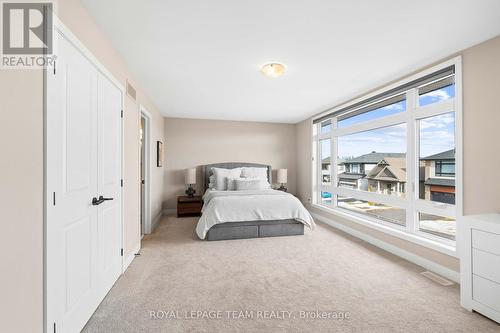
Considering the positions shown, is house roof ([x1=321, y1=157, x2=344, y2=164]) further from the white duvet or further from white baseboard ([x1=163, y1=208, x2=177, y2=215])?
white baseboard ([x1=163, y1=208, x2=177, y2=215])

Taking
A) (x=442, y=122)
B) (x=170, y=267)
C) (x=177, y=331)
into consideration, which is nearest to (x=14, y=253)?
(x=177, y=331)

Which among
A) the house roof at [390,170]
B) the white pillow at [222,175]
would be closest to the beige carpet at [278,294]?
the house roof at [390,170]

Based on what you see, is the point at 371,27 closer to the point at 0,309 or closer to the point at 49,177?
the point at 49,177

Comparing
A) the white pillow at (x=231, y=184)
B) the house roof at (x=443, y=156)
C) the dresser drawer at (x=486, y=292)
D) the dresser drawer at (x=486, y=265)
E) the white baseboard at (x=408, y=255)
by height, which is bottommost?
the white baseboard at (x=408, y=255)

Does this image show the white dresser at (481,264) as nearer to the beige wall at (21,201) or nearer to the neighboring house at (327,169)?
the neighboring house at (327,169)

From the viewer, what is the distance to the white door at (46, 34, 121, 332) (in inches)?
52.6

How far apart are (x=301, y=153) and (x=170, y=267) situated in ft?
14.4

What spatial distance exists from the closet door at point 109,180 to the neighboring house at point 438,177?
149 inches

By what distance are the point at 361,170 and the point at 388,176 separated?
607 millimetres

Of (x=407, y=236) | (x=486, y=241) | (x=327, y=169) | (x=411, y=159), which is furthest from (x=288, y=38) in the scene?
(x=327, y=169)

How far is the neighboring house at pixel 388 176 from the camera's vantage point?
3.15 m

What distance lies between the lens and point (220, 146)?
586cm

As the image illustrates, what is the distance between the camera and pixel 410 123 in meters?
2.95

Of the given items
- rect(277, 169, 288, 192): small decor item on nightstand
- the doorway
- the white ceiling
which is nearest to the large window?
the white ceiling
